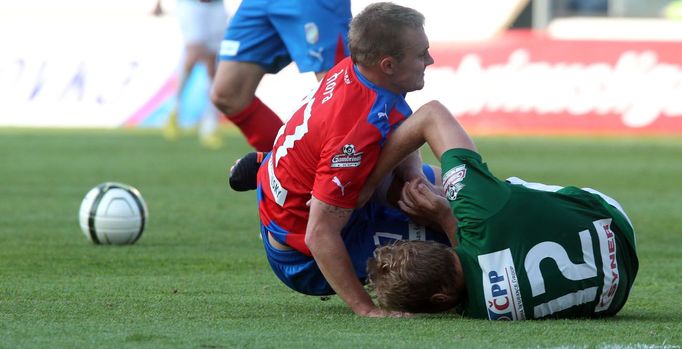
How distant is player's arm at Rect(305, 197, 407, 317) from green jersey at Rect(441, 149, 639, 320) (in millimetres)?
383

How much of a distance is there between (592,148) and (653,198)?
635 centimetres

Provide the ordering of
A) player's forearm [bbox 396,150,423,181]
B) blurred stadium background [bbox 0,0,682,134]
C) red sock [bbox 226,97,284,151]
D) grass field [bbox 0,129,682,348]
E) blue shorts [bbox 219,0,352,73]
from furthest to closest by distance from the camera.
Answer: blurred stadium background [bbox 0,0,682,134] < red sock [bbox 226,97,284,151] < blue shorts [bbox 219,0,352,73] < player's forearm [bbox 396,150,423,181] < grass field [bbox 0,129,682,348]

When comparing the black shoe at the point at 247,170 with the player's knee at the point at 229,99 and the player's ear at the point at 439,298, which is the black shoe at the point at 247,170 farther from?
the player's knee at the point at 229,99

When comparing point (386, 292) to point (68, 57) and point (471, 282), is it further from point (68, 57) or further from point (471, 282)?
point (68, 57)

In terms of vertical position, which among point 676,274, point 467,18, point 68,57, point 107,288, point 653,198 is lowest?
point 467,18

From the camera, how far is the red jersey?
450 centimetres

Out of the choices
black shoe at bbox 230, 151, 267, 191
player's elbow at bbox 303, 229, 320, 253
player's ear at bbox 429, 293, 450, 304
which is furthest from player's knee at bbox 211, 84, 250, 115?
player's ear at bbox 429, 293, 450, 304

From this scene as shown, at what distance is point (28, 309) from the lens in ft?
15.3

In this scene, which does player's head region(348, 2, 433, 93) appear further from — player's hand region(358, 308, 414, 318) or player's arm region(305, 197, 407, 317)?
player's hand region(358, 308, 414, 318)

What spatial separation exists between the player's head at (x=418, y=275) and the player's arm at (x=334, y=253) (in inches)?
5.1

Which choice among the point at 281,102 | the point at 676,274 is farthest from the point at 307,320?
the point at 281,102

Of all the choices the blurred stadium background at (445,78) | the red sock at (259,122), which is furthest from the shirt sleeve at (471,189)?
the blurred stadium background at (445,78)

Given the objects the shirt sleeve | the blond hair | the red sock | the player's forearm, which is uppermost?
the blond hair

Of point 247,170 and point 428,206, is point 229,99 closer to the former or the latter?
point 247,170
